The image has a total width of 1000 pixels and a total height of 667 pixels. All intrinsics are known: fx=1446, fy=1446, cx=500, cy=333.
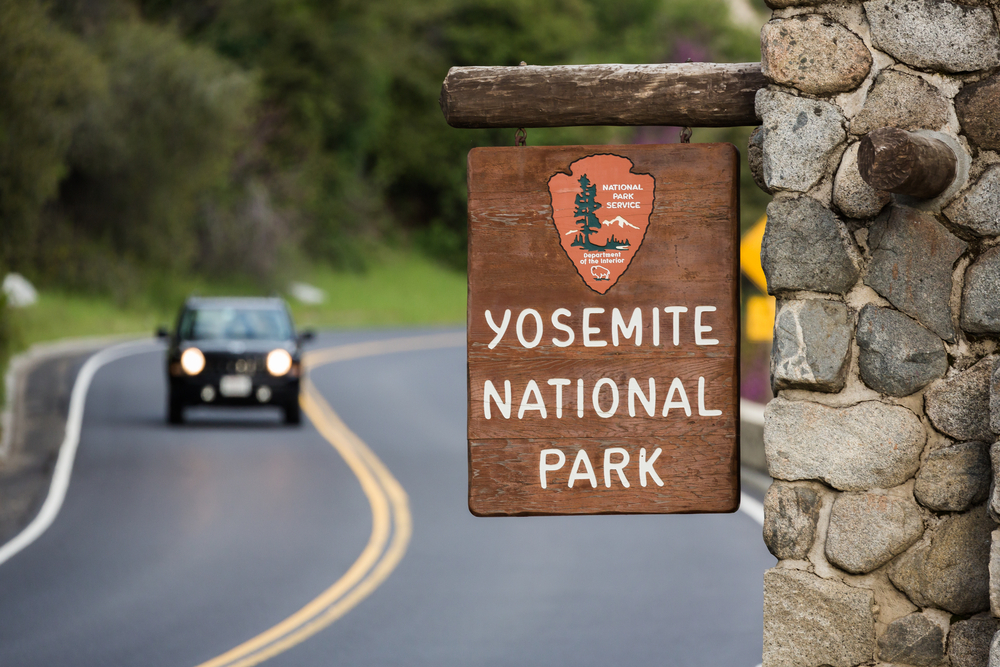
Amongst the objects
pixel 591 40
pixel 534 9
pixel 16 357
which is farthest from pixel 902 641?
pixel 591 40

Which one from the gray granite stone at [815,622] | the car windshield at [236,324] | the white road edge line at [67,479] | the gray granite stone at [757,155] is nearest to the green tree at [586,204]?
the gray granite stone at [757,155]

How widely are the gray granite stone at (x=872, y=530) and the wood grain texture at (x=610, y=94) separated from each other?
1.42m

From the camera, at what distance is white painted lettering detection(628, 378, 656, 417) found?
16.7 feet

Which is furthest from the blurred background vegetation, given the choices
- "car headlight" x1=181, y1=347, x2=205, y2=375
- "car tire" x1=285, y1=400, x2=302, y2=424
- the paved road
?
the paved road

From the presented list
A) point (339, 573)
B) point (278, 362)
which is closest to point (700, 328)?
point (339, 573)

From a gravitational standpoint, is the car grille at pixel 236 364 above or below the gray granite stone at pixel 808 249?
below

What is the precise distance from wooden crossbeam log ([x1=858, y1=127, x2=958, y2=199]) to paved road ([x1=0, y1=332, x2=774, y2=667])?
4.30 metres

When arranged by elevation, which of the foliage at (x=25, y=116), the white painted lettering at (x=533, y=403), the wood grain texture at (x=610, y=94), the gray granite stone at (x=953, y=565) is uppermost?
the foliage at (x=25, y=116)

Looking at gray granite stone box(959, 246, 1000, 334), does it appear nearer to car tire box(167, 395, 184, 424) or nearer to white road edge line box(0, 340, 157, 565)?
white road edge line box(0, 340, 157, 565)

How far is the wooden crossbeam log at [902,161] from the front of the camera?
4574mm

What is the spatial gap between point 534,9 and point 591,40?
9.34 meters

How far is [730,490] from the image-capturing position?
5.11m

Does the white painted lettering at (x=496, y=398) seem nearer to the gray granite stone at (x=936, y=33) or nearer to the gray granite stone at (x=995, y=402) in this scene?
the gray granite stone at (x=995, y=402)

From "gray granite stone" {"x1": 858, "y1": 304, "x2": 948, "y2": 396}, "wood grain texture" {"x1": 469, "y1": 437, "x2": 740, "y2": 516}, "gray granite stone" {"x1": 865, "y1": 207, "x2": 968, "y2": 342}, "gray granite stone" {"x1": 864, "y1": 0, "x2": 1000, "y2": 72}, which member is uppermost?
"gray granite stone" {"x1": 864, "y1": 0, "x2": 1000, "y2": 72}
